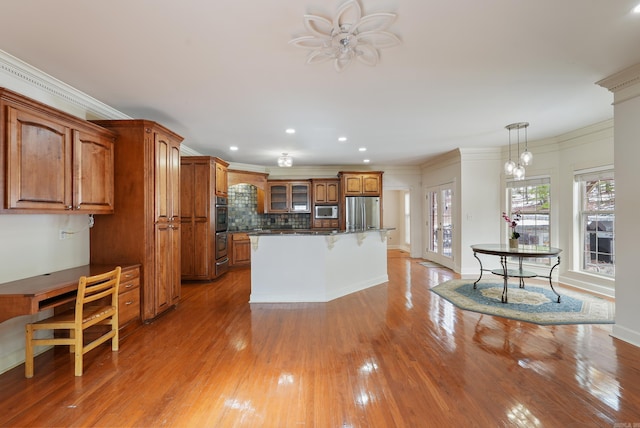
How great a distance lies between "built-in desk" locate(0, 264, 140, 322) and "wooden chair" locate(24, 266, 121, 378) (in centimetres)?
14

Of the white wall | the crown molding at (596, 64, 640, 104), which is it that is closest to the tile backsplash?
the white wall

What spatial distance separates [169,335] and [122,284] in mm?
727

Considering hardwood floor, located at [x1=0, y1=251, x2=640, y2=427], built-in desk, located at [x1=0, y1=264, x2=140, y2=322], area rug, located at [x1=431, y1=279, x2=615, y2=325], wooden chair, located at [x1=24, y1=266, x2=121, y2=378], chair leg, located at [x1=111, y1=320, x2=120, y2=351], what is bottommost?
hardwood floor, located at [x1=0, y1=251, x2=640, y2=427]

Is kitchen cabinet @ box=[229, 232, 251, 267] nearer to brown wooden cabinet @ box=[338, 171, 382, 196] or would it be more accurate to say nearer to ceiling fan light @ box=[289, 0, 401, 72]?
brown wooden cabinet @ box=[338, 171, 382, 196]

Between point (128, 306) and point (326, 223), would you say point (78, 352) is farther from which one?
point (326, 223)

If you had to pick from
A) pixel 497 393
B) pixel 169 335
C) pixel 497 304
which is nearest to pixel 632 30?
pixel 497 393

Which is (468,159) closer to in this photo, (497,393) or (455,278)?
(455,278)

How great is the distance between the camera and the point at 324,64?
2514 mm

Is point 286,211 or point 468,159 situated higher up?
point 468,159

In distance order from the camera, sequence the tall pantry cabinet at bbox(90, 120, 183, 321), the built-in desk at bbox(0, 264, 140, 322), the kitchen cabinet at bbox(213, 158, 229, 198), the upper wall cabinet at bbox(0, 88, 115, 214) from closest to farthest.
Answer: the built-in desk at bbox(0, 264, 140, 322), the upper wall cabinet at bbox(0, 88, 115, 214), the tall pantry cabinet at bbox(90, 120, 183, 321), the kitchen cabinet at bbox(213, 158, 229, 198)

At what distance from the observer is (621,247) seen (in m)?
2.89

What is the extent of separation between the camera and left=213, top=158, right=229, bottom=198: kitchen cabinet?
562cm

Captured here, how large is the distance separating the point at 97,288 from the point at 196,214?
121 inches

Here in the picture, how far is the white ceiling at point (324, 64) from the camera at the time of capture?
1864 mm
